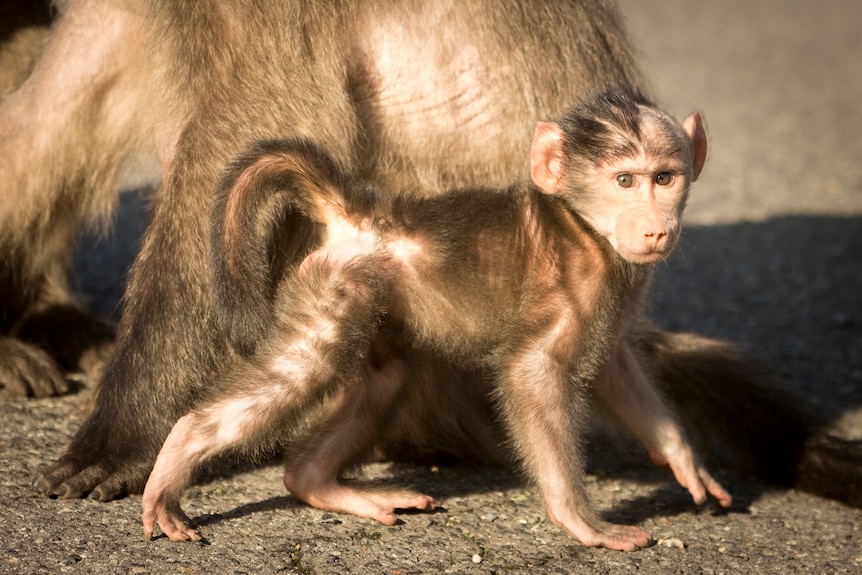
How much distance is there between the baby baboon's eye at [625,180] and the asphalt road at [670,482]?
1.31ft

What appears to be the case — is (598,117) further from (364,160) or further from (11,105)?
(11,105)

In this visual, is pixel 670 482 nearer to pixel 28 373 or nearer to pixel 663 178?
pixel 663 178

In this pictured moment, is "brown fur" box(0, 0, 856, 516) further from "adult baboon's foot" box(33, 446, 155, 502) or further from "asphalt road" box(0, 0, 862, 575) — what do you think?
"asphalt road" box(0, 0, 862, 575)

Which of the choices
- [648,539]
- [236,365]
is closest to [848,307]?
[648,539]

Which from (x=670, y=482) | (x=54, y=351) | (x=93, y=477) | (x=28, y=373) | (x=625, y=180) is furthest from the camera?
(x=54, y=351)

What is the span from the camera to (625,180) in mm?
→ 2715

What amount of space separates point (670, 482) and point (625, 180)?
111cm

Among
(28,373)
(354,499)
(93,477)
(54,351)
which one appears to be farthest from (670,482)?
(54,351)

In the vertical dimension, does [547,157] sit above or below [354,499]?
above

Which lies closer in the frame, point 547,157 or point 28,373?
point 547,157

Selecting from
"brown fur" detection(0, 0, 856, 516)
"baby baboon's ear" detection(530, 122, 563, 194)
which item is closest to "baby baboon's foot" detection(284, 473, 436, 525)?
"brown fur" detection(0, 0, 856, 516)

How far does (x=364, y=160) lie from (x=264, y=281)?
23.1 inches

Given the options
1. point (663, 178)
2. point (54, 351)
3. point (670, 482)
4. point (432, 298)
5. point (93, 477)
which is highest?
point (663, 178)

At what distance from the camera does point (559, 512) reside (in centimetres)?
275
